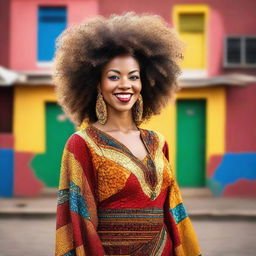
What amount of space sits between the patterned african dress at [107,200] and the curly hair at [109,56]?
26cm

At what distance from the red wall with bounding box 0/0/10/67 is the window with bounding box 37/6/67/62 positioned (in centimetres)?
82

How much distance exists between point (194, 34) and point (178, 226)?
12654 millimetres

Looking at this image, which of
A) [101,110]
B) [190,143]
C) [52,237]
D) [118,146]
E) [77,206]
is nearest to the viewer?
[77,206]

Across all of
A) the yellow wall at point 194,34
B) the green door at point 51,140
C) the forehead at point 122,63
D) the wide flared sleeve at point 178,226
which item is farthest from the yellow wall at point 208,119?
the forehead at point 122,63

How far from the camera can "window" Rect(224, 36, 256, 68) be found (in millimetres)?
15391

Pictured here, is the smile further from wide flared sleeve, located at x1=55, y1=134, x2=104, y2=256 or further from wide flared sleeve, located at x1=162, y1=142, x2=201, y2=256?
wide flared sleeve, located at x1=162, y1=142, x2=201, y2=256

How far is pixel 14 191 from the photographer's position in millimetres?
15695

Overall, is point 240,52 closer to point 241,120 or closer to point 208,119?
point 241,120

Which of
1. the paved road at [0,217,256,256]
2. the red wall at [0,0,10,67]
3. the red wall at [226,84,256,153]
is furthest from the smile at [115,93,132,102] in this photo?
the red wall at [0,0,10,67]

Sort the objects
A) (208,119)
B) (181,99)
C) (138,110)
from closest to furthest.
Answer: (138,110), (208,119), (181,99)

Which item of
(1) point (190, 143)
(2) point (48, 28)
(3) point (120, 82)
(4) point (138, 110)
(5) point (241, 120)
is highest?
(2) point (48, 28)

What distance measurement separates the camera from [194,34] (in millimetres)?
15508

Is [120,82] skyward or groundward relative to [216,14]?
groundward

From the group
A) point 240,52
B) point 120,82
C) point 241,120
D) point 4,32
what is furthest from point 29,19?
point 120,82
